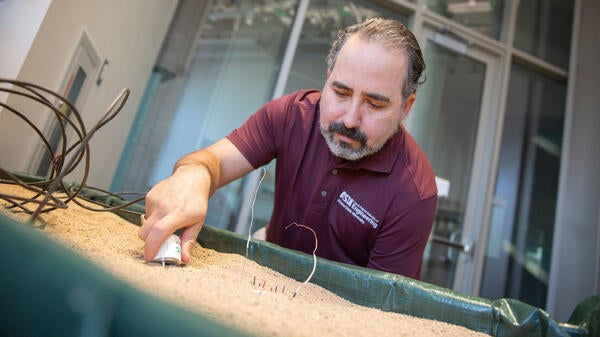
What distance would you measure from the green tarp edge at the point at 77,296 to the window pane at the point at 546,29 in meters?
3.42

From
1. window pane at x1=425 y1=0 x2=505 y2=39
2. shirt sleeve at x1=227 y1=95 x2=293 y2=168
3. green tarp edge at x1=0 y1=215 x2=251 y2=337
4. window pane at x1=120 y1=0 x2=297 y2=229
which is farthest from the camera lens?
window pane at x1=425 y1=0 x2=505 y2=39

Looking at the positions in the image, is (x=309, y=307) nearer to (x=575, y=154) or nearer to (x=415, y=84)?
(x=415, y=84)

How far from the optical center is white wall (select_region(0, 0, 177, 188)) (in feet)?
3.19

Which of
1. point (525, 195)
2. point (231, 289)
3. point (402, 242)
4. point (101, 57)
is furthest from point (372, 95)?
point (525, 195)

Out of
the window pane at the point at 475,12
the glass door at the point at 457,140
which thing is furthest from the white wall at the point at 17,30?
the window pane at the point at 475,12

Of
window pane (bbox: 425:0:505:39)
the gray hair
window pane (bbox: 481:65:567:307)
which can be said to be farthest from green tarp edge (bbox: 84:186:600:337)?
window pane (bbox: 425:0:505:39)

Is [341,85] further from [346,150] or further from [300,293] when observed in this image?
[300,293]

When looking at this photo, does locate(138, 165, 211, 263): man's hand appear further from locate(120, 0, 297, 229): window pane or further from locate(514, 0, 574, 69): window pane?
locate(514, 0, 574, 69): window pane

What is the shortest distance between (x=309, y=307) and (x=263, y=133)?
693mm

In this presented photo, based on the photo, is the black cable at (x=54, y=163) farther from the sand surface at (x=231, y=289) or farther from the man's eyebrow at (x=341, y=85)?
the man's eyebrow at (x=341, y=85)

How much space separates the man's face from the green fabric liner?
1.17 ft

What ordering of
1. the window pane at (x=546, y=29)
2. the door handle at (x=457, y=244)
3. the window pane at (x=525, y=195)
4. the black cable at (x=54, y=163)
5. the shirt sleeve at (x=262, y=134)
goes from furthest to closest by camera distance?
the window pane at (x=546, y=29) → the window pane at (x=525, y=195) → the door handle at (x=457, y=244) → the shirt sleeve at (x=262, y=134) → the black cable at (x=54, y=163)

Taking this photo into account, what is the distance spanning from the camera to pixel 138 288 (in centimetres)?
32

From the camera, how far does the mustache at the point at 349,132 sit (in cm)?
105
